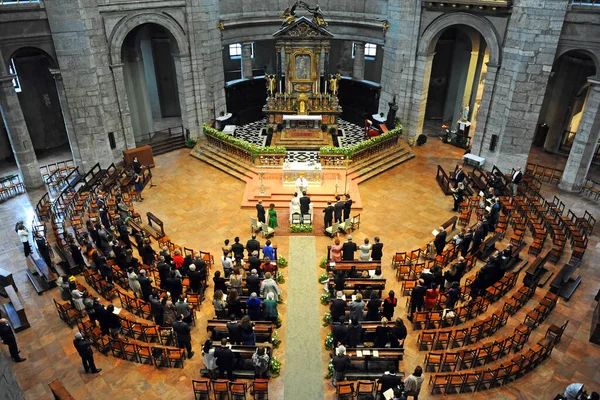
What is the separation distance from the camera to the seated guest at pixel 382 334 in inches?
458

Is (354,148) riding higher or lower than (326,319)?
higher

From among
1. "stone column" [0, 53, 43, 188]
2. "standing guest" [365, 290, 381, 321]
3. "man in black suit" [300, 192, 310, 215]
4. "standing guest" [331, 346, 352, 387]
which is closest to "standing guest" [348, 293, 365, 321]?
"standing guest" [365, 290, 381, 321]

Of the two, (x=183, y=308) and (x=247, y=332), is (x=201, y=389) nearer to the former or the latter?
(x=247, y=332)

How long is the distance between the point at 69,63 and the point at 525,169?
2286 cm

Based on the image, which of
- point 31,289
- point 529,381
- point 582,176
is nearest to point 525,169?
point 582,176

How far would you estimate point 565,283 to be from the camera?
1497cm

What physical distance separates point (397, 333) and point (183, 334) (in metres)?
5.58

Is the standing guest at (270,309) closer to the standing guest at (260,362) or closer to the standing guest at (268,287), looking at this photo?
the standing guest at (268,287)

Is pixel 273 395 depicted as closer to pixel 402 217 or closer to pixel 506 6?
pixel 402 217

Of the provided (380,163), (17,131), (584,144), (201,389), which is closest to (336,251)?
(201,389)

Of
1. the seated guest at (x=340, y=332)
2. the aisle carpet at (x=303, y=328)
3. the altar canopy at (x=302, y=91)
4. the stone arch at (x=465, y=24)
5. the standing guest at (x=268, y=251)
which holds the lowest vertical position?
the aisle carpet at (x=303, y=328)

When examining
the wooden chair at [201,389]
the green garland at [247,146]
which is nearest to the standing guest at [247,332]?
the wooden chair at [201,389]

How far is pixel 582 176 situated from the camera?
854 inches

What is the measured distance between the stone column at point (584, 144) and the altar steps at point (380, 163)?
7.78m
